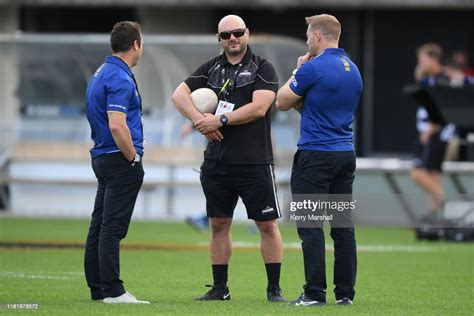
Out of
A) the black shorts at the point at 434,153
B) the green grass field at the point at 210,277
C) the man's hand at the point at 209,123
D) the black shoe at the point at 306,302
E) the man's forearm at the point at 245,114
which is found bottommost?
the green grass field at the point at 210,277

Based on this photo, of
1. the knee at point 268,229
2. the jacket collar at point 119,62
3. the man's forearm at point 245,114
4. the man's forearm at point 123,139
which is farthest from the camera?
the knee at point 268,229

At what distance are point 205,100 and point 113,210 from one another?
1183mm

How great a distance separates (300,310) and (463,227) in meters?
9.87

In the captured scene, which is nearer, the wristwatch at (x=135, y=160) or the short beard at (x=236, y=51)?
the wristwatch at (x=135, y=160)

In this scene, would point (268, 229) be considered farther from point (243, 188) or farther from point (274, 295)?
point (274, 295)

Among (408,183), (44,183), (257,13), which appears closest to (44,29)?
(257,13)

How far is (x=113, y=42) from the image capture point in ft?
35.0

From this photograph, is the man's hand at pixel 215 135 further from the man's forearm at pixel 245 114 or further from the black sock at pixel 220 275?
the black sock at pixel 220 275

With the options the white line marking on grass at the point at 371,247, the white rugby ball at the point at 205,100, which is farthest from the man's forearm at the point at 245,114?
the white line marking on grass at the point at 371,247

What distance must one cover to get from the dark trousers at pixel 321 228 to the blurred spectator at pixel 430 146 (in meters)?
9.51

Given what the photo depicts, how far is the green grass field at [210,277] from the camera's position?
34.1ft

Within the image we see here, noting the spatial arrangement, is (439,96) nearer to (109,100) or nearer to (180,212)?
(180,212)

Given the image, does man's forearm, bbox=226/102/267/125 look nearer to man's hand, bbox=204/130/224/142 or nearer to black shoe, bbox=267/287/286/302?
man's hand, bbox=204/130/224/142

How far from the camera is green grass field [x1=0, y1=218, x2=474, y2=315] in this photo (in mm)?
10391
